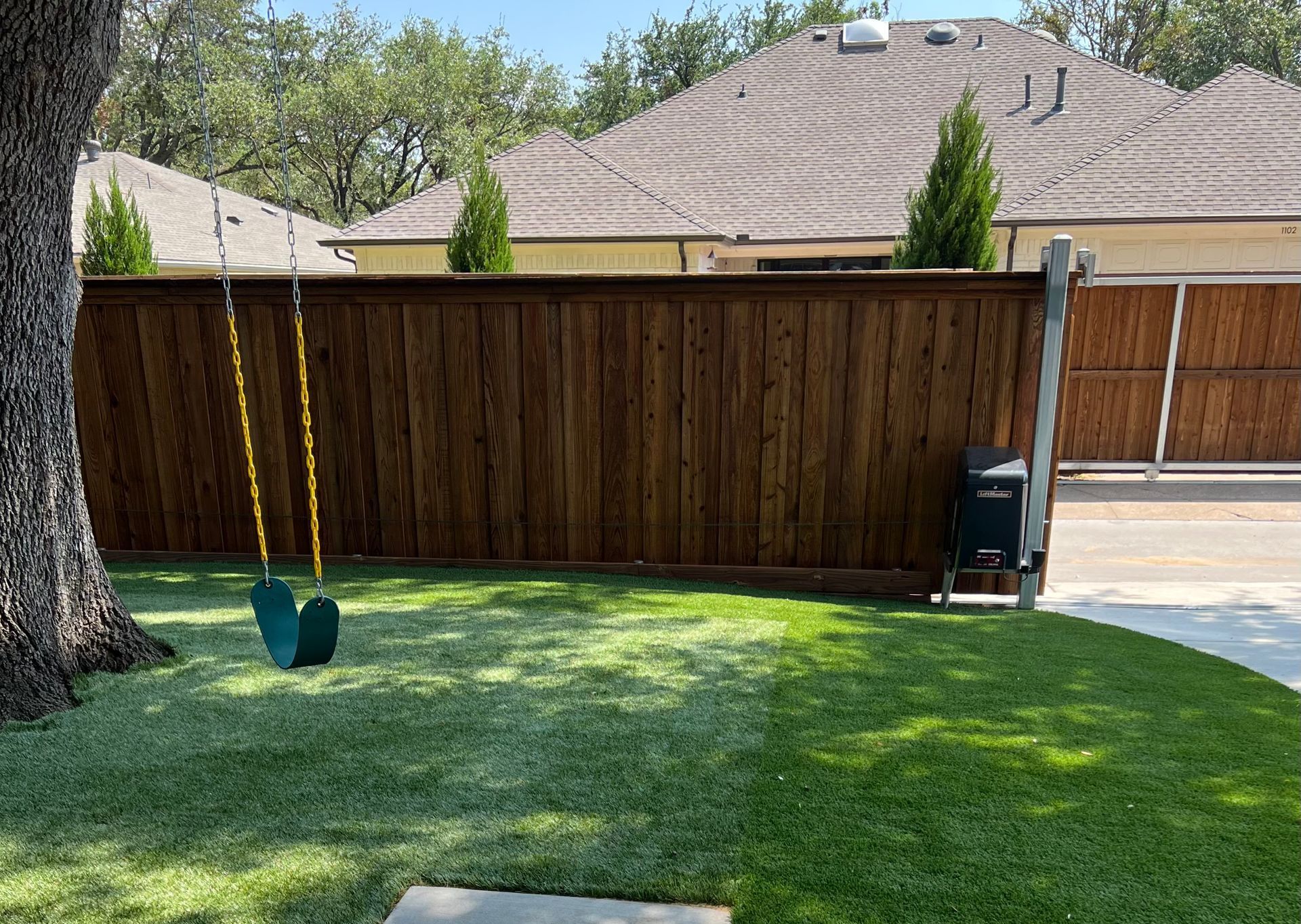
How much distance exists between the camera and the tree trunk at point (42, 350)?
2.90 metres

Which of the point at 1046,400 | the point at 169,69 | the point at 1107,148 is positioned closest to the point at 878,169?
the point at 1107,148

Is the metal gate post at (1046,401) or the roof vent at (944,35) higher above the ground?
the roof vent at (944,35)

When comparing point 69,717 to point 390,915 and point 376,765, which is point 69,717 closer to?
point 376,765

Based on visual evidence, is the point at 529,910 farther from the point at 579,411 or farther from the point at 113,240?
the point at 113,240

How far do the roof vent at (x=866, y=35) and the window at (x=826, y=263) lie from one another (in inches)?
192

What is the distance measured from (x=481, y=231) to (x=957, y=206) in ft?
16.2

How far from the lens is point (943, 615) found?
192 inches

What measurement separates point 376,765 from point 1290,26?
130 ft

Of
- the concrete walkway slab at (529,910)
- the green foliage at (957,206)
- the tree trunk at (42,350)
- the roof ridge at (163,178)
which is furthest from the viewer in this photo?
the roof ridge at (163,178)

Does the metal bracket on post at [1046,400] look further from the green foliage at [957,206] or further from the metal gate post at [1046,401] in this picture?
the green foliage at [957,206]

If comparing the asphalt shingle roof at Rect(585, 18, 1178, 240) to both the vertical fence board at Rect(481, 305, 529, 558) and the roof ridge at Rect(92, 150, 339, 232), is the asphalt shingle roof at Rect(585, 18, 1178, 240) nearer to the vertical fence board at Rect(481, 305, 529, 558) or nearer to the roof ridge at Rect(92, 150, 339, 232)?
the vertical fence board at Rect(481, 305, 529, 558)

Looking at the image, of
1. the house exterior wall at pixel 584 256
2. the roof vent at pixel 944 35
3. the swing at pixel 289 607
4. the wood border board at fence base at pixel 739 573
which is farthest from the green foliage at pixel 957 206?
the swing at pixel 289 607

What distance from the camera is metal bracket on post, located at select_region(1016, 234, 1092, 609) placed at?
4.76m

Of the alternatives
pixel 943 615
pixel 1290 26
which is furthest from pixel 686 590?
pixel 1290 26
